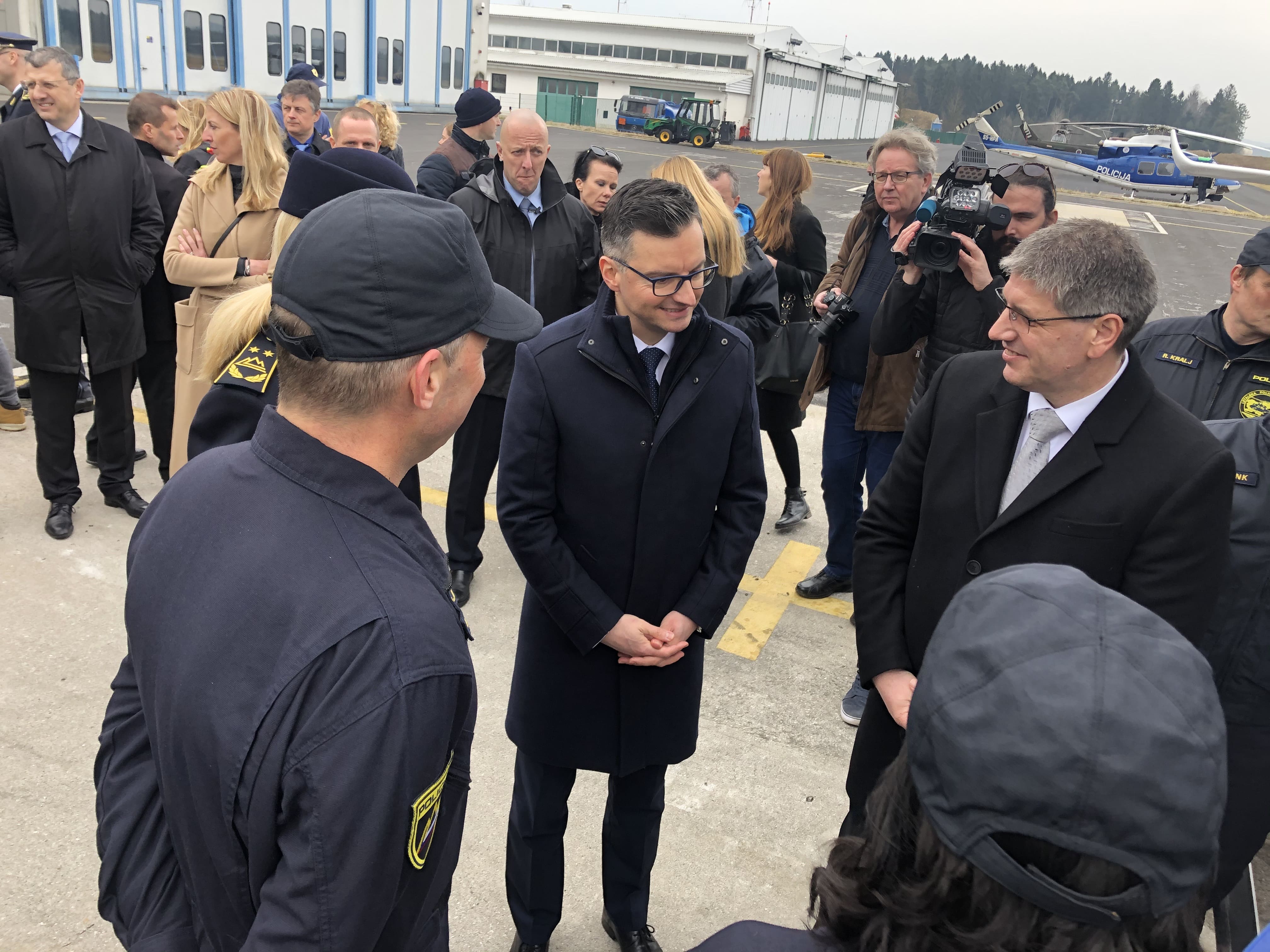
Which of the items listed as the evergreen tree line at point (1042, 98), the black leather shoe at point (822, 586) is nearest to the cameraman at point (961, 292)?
the black leather shoe at point (822, 586)

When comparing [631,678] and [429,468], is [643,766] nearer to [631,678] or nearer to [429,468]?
[631,678]

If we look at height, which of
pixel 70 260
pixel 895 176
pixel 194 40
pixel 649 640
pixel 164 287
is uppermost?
pixel 194 40

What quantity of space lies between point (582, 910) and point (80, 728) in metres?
2.03

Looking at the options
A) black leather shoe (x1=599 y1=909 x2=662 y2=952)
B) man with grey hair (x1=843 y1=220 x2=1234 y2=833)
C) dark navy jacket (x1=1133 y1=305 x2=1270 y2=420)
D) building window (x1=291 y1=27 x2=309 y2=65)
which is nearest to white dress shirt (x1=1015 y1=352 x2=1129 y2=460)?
man with grey hair (x1=843 y1=220 x2=1234 y2=833)

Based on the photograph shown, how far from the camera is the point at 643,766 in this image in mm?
2537

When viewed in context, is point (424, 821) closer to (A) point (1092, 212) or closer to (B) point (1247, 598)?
(B) point (1247, 598)

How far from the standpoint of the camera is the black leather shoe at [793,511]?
5.33 meters

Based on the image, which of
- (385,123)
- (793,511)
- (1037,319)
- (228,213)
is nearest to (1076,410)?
(1037,319)

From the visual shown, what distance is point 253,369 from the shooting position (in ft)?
7.19

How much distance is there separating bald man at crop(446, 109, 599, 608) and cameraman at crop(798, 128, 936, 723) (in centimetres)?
142

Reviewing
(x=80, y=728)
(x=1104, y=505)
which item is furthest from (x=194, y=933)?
(x=80, y=728)

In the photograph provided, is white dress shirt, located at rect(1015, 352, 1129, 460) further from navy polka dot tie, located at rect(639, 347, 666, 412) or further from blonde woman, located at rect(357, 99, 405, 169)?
blonde woman, located at rect(357, 99, 405, 169)

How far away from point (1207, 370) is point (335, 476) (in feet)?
9.17

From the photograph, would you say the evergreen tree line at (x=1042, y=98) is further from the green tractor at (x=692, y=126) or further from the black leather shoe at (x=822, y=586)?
the black leather shoe at (x=822, y=586)
